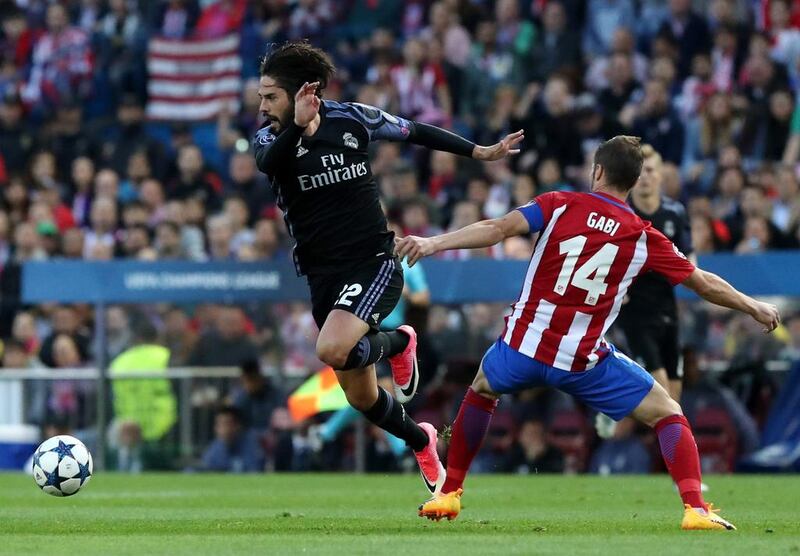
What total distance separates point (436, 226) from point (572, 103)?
113 inches

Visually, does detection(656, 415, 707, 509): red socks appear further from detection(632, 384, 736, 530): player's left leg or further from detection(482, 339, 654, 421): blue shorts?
detection(482, 339, 654, 421): blue shorts

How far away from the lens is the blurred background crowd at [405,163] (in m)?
15.9

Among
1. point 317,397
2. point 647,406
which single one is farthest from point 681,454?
point 317,397

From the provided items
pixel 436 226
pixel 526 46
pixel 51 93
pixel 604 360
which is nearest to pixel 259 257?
pixel 436 226

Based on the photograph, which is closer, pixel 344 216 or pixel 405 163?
pixel 344 216

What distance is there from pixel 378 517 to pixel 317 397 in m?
6.31

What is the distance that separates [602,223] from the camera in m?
8.17

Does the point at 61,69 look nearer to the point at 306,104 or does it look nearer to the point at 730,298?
the point at 306,104

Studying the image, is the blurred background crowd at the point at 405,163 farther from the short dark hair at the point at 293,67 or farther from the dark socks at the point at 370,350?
the short dark hair at the point at 293,67

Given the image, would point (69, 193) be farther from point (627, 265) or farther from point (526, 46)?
point (627, 265)

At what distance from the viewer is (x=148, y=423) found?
16.6 m

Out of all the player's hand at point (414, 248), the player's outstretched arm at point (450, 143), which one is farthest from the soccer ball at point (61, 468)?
the player's hand at point (414, 248)

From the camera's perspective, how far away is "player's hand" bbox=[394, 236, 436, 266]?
7.38 metres

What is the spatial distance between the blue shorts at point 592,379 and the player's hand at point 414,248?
3.60 feet
